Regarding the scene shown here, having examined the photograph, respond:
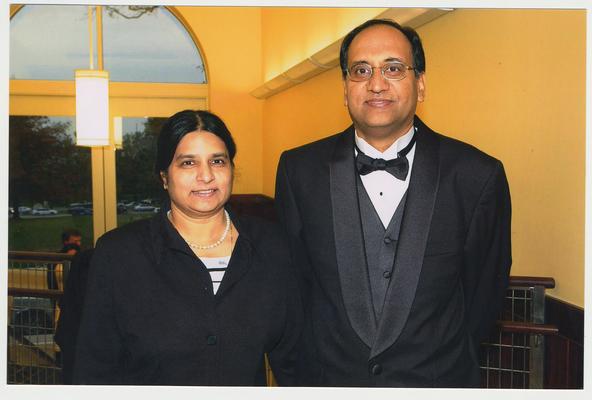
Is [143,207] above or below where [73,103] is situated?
below

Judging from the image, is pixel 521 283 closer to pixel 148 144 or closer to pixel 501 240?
pixel 501 240

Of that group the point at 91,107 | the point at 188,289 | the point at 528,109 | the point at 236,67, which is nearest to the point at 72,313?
the point at 188,289

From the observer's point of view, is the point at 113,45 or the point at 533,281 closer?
the point at 533,281

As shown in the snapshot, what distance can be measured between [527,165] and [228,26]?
22.8 ft

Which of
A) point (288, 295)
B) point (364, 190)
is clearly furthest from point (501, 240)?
point (288, 295)

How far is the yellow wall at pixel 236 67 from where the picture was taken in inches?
354

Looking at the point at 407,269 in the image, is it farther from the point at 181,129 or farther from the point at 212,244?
the point at 181,129

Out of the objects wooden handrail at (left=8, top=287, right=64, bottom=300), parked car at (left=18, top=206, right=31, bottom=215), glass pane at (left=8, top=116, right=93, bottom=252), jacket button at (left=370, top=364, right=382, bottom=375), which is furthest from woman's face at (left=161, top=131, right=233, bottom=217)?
parked car at (left=18, top=206, right=31, bottom=215)

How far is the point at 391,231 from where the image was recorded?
1.92 meters

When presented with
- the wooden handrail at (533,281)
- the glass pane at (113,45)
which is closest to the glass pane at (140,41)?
the glass pane at (113,45)

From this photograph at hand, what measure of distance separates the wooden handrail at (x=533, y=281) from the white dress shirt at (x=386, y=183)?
2.97 feet

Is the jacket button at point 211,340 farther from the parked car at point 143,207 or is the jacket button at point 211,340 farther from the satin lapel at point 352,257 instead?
the parked car at point 143,207

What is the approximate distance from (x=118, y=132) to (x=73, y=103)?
72cm

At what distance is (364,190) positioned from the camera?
197 cm
